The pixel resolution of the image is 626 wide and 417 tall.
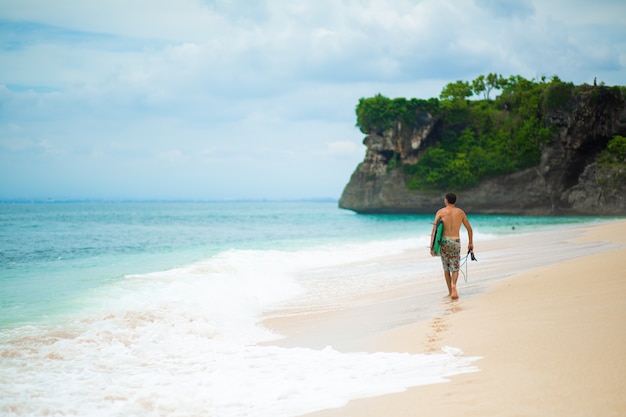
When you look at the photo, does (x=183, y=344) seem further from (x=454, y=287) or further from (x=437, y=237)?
(x=437, y=237)

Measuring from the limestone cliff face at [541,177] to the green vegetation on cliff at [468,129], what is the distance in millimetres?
782

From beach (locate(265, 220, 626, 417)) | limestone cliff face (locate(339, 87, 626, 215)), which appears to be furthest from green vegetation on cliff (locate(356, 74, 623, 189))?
beach (locate(265, 220, 626, 417))

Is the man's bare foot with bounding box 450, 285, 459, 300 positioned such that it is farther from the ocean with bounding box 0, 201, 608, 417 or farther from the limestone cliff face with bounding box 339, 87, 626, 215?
the limestone cliff face with bounding box 339, 87, 626, 215

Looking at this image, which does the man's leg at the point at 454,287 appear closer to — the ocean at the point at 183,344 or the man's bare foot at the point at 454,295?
the man's bare foot at the point at 454,295

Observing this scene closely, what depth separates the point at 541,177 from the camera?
154 ft

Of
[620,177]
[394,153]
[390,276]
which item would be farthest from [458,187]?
[390,276]

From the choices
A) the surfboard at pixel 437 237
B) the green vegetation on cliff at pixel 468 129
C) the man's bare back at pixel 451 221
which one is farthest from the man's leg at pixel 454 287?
the green vegetation on cliff at pixel 468 129

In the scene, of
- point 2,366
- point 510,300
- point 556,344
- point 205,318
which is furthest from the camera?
point 205,318

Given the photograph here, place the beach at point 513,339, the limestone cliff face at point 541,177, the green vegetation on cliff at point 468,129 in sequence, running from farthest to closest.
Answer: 1. the green vegetation on cliff at point 468,129
2. the limestone cliff face at point 541,177
3. the beach at point 513,339

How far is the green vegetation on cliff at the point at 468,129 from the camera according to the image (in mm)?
48062

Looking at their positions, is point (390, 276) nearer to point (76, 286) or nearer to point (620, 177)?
point (76, 286)

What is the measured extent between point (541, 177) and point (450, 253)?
4391 cm

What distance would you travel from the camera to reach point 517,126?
49562mm

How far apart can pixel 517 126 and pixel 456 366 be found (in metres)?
50.3
